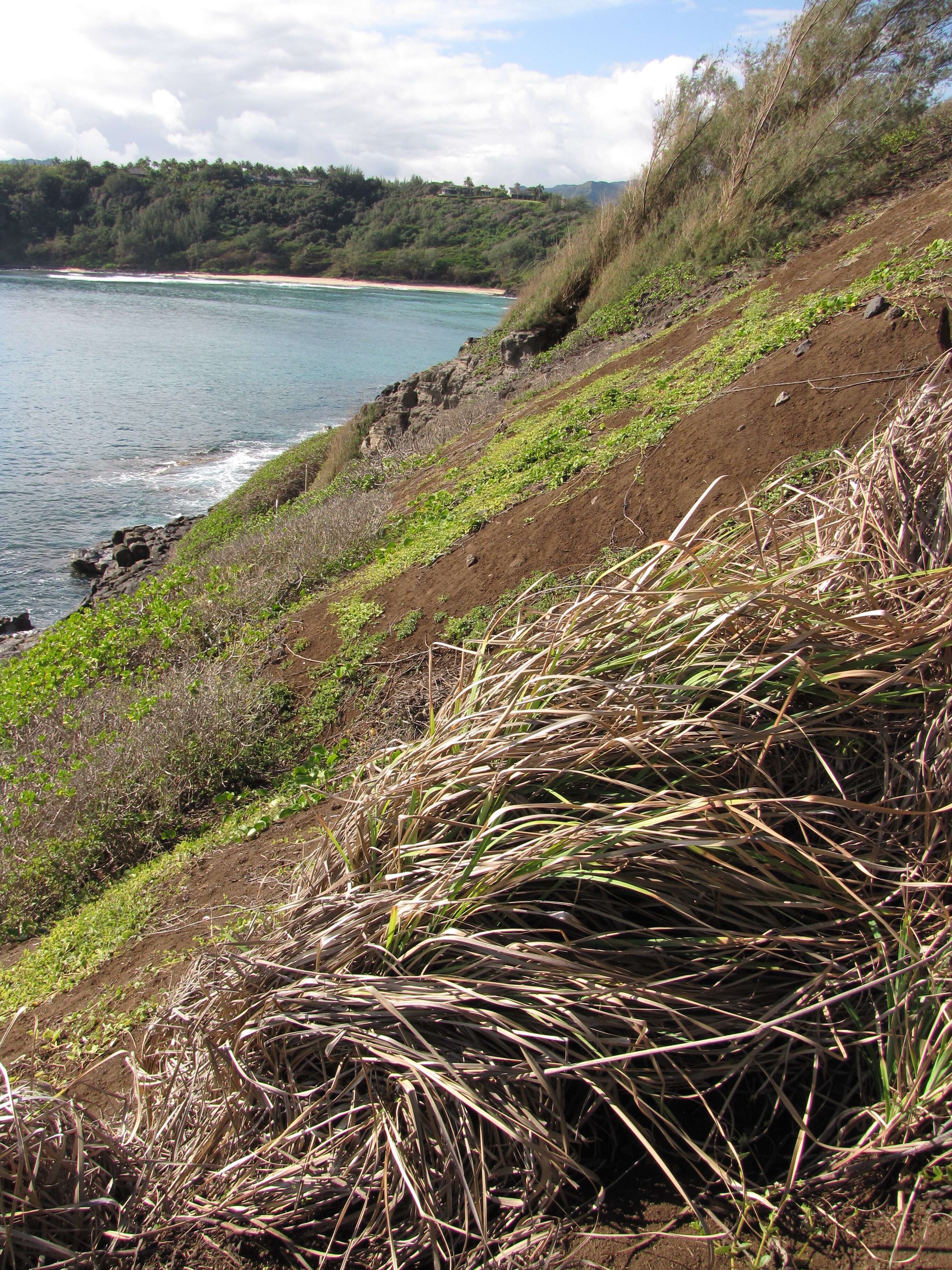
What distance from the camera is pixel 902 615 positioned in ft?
7.45

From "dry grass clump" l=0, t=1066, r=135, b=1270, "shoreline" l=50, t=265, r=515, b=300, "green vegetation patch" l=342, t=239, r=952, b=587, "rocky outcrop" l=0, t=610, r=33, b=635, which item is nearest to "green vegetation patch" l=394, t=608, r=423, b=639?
"green vegetation patch" l=342, t=239, r=952, b=587

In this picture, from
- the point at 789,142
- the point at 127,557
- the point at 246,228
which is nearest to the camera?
the point at 789,142

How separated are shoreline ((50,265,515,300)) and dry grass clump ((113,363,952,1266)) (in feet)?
226

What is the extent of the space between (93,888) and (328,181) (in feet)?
353

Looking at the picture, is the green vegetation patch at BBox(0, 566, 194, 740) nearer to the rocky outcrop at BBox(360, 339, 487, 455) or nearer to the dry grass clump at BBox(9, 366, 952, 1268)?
the dry grass clump at BBox(9, 366, 952, 1268)

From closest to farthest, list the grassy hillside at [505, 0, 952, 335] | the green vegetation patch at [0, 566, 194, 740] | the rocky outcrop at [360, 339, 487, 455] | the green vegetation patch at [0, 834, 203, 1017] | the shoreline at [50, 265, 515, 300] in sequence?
the green vegetation patch at [0, 834, 203, 1017], the green vegetation patch at [0, 566, 194, 740], the grassy hillside at [505, 0, 952, 335], the rocky outcrop at [360, 339, 487, 455], the shoreline at [50, 265, 515, 300]

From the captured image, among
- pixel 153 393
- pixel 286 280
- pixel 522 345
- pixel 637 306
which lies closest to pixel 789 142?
pixel 637 306

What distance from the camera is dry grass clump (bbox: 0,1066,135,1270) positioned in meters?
1.80

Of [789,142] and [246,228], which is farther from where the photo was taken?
[246,228]

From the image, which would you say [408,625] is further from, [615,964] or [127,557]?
[127,557]

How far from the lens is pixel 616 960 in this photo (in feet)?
6.70

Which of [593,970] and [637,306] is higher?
[637,306]

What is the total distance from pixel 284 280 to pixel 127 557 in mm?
64177

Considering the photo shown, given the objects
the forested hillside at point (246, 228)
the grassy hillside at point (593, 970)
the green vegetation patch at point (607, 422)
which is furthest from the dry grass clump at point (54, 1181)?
the forested hillside at point (246, 228)
